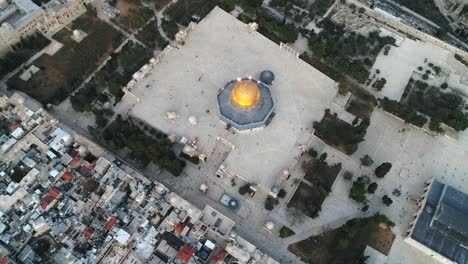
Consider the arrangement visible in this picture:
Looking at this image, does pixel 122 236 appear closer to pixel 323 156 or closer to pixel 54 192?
pixel 54 192

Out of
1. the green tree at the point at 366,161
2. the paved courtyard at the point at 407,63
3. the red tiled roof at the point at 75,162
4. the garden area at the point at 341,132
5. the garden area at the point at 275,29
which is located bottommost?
the red tiled roof at the point at 75,162

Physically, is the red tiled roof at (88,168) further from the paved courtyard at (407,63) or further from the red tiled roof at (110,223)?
the paved courtyard at (407,63)

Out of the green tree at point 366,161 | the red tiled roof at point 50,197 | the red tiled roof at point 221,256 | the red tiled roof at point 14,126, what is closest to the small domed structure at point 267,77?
the green tree at point 366,161

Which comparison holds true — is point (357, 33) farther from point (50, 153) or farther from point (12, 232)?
point (12, 232)

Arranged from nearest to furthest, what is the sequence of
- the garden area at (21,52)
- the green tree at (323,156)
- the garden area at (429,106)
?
the green tree at (323,156) → the garden area at (429,106) → the garden area at (21,52)

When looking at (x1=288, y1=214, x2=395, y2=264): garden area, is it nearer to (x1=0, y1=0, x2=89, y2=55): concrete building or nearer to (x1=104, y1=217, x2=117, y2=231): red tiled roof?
(x1=104, y1=217, x2=117, y2=231): red tiled roof

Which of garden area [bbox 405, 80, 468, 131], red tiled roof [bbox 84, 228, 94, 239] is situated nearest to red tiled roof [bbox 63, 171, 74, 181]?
red tiled roof [bbox 84, 228, 94, 239]
